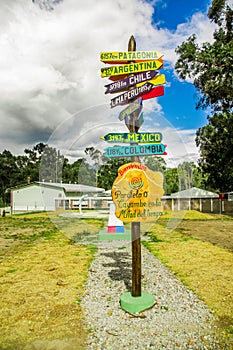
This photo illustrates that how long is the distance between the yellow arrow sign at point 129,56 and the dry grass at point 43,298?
3.87 meters

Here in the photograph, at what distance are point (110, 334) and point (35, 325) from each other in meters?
1.05

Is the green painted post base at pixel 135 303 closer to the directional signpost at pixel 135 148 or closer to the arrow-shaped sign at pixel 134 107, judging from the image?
the directional signpost at pixel 135 148

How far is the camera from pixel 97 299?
182 inches

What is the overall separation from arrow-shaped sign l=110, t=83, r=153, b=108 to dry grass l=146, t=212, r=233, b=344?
136 inches

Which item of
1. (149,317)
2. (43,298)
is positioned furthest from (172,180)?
(43,298)

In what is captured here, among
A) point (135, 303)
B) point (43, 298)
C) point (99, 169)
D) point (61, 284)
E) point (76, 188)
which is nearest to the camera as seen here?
point (135, 303)

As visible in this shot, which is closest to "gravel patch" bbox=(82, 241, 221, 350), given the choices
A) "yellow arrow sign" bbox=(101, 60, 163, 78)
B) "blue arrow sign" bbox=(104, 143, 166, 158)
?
"blue arrow sign" bbox=(104, 143, 166, 158)

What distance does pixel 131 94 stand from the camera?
14.0ft

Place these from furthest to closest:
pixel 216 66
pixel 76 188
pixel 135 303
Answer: pixel 76 188, pixel 216 66, pixel 135 303

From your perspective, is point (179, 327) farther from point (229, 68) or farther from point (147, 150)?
point (229, 68)

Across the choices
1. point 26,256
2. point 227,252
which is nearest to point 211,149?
point 227,252

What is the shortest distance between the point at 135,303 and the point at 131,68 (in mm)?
3567

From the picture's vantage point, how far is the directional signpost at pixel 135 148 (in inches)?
162

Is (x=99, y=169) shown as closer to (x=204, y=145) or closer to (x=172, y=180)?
(x=172, y=180)
